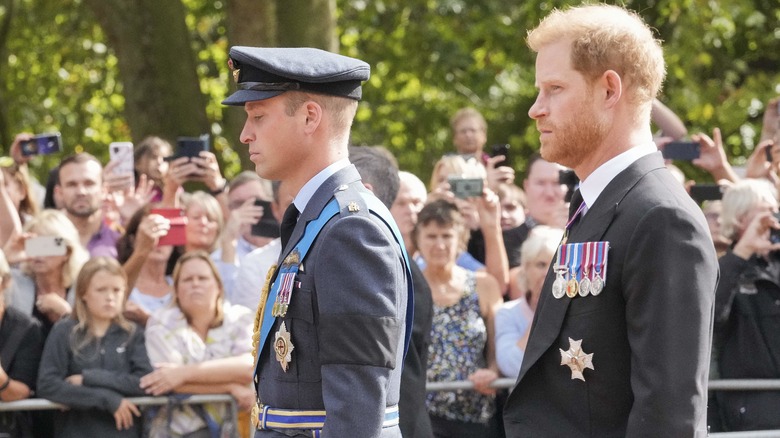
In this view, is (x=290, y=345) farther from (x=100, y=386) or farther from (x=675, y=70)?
(x=675, y=70)

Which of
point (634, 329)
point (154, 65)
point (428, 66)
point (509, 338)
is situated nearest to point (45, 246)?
point (509, 338)

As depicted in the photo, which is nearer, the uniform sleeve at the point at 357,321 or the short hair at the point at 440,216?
the uniform sleeve at the point at 357,321

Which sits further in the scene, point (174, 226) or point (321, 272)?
point (174, 226)

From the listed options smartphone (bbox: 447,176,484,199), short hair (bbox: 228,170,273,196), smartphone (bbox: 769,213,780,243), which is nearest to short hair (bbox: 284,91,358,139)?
smartphone (bbox: 447,176,484,199)

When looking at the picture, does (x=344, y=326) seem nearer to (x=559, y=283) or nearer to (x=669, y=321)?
(x=559, y=283)

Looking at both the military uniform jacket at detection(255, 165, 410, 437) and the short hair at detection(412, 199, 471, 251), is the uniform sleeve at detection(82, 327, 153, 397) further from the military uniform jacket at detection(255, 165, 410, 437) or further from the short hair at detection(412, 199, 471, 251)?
the military uniform jacket at detection(255, 165, 410, 437)

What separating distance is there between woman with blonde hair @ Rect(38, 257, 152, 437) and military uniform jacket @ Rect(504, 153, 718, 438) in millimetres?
3629

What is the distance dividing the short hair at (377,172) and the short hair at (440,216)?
1.58 meters

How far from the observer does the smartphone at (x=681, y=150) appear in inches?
293

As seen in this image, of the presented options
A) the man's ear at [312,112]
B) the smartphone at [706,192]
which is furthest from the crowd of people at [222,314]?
the man's ear at [312,112]

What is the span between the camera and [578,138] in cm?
307

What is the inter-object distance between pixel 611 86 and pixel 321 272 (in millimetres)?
915

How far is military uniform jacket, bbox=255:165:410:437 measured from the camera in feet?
10.7

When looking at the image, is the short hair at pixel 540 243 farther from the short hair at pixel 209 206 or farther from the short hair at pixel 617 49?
the short hair at pixel 617 49
